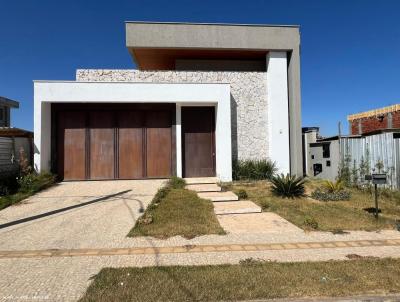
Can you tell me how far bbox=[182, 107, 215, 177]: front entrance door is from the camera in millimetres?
13930

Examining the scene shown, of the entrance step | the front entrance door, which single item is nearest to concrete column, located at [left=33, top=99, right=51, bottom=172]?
the front entrance door

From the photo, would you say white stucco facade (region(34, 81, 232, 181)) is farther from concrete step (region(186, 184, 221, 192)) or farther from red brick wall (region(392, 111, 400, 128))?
red brick wall (region(392, 111, 400, 128))

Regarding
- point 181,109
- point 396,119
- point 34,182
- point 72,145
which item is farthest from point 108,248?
point 396,119

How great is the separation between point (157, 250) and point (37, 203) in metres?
5.93

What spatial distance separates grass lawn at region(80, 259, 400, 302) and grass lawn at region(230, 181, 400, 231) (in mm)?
2518

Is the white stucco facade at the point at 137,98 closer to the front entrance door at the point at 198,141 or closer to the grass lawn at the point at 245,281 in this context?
the front entrance door at the point at 198,141

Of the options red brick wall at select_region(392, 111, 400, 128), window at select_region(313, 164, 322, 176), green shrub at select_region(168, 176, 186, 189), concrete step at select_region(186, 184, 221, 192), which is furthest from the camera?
red brick wall at select_region(392, 111, 400, 128)

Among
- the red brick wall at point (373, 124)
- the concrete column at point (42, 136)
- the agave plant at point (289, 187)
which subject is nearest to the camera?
the agave plant at point (289, 187)

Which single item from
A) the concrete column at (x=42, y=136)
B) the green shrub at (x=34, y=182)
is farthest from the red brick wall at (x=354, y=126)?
the green shrub at (x=34, y=182)

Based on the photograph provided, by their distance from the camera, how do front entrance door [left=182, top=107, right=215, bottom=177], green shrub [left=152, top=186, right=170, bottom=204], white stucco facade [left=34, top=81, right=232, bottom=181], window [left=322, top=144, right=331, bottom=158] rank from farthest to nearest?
window [left=322, top=144, right=331, bottom=158]
front entrance door [left=182, top=107, right=215, bottom=177]
white stucco facade [left=34, top=81, right=232, bottom=181]
green shrub [left=152, top=186, right=170, bottom=204]

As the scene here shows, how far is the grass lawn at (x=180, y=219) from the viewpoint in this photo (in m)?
6.54

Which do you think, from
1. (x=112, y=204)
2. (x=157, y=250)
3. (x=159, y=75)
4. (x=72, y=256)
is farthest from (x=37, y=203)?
(x=159, y=75)

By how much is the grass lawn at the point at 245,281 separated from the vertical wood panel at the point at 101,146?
940 cm

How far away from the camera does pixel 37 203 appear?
950 centimetres
